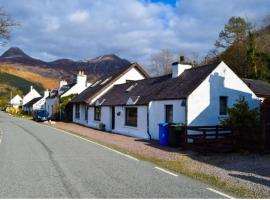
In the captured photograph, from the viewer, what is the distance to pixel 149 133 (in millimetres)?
26766

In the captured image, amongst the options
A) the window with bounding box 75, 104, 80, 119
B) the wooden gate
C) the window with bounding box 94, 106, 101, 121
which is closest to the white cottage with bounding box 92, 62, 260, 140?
the wooden gate

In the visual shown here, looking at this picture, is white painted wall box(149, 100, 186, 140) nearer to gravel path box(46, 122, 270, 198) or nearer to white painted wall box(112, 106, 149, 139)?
white painted wall box(112, 106, 149, 139)

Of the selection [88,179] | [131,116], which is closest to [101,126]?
[131,116]

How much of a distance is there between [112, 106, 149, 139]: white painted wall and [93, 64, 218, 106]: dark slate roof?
543mm

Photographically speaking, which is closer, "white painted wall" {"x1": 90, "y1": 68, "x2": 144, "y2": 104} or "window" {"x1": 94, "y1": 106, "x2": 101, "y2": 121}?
"window" {"x1": 94, "y1": 106, "x2": 101, "y2": 121}

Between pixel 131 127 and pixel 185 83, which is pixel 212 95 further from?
pixel 131 127

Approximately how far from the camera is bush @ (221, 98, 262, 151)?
1939 centimetres

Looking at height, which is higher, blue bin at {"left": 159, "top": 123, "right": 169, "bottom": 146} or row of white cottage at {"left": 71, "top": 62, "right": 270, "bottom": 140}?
row of white cottage at {"left": 71, "top": 62, "right": 270, "bottom": 140}

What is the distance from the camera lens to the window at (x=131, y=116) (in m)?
29.5

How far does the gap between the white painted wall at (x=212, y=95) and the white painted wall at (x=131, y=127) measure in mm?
4672

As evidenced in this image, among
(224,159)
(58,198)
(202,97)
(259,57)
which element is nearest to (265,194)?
(58,198)

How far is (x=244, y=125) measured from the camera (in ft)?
65.3

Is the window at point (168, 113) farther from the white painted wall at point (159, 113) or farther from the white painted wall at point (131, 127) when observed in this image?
the white painted wall at point (131, 127)

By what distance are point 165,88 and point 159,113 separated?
222 cm
